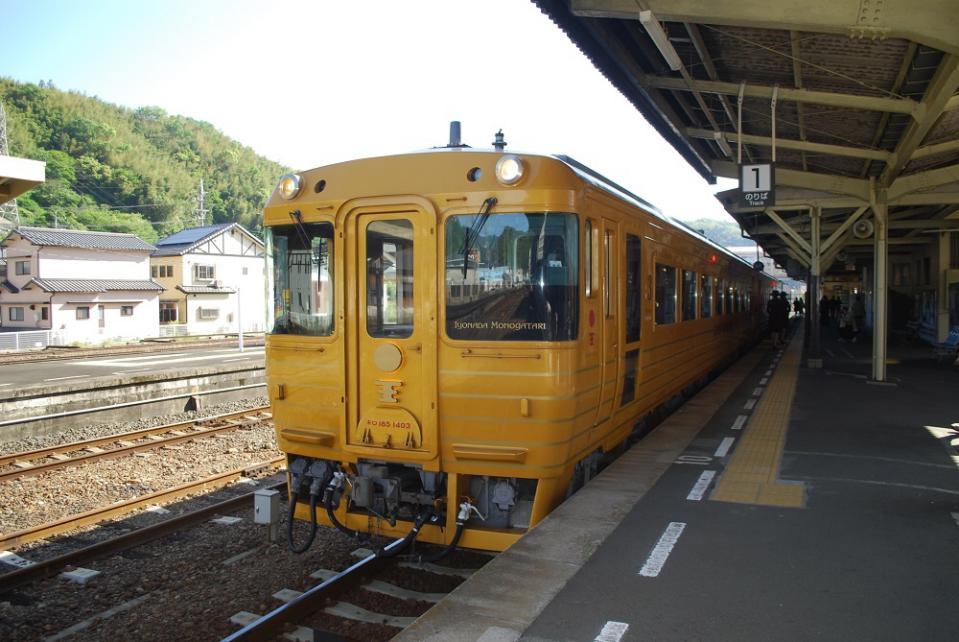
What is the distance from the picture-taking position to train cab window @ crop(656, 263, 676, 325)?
7.08 metres

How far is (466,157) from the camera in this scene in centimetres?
466

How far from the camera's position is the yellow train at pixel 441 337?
4.52 meters

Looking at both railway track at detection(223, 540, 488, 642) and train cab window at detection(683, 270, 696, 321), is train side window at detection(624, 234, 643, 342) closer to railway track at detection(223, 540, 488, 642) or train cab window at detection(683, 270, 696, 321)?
railway track at detection(223, 540, 488, 642)

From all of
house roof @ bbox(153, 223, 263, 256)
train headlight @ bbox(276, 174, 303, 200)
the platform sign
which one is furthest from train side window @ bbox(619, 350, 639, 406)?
house roof @ bbox(153, 223, 263, 256)

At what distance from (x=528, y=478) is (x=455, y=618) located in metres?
1.34

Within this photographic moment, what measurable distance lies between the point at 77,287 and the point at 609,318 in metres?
32.4

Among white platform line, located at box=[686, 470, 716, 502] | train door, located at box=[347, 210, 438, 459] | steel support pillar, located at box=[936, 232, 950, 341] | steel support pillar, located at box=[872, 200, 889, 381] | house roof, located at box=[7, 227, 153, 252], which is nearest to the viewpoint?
train door, located at box=[347, 210, 438, 459]

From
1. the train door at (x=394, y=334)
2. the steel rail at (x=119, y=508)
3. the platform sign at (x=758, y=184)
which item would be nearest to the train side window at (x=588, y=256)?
the train door at (x=394, y=334)

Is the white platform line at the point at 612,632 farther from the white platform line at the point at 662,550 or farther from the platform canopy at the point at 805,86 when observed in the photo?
the platform canopy at the point at 805,86

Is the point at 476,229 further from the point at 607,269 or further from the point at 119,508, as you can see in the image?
the point at 119,508

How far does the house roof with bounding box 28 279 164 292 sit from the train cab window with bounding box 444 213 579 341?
1247 inches

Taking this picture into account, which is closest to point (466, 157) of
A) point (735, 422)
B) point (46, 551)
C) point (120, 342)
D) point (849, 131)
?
point (46, 551)

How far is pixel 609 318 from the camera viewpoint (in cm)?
535

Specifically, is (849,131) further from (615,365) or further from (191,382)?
(191,382)
